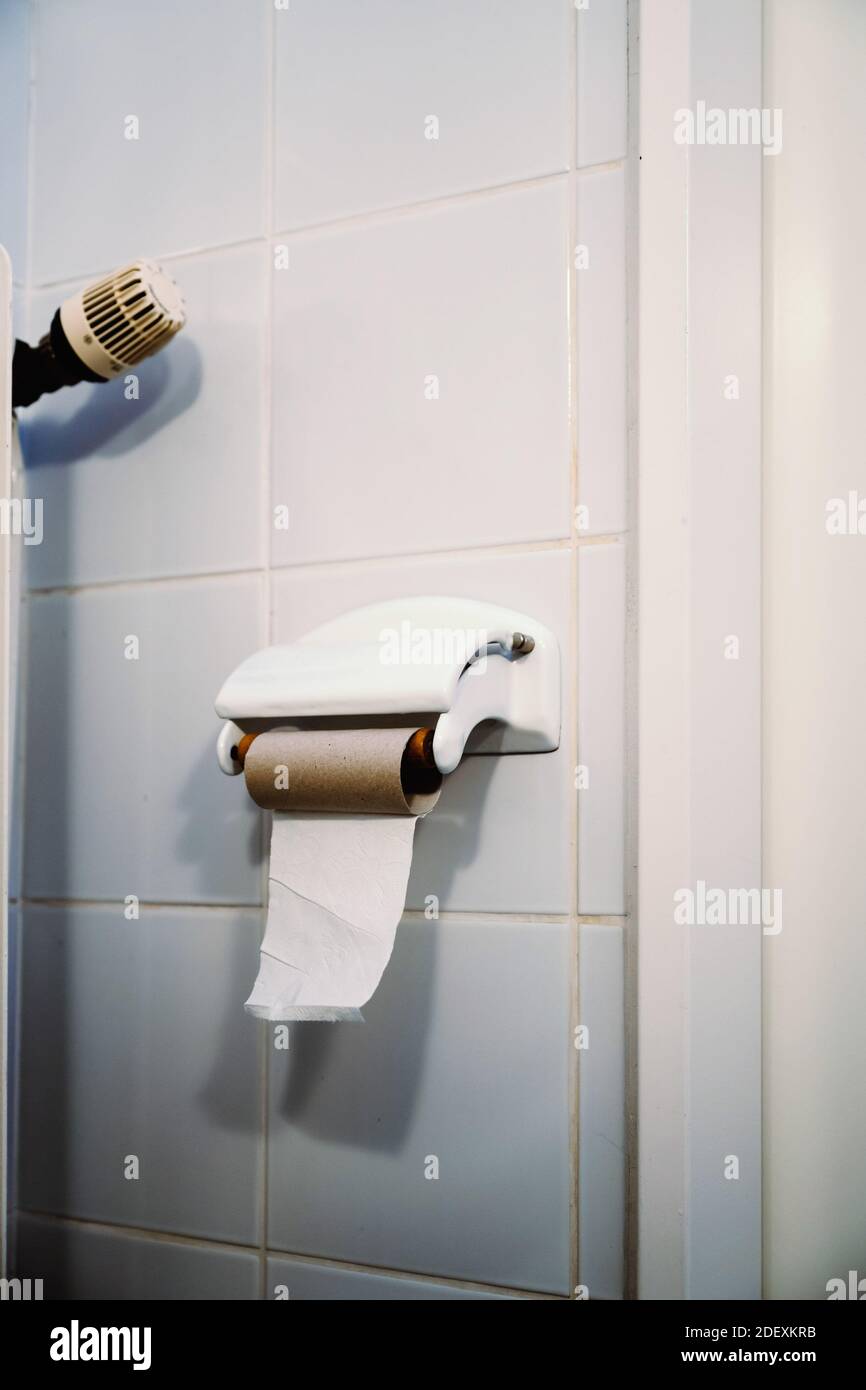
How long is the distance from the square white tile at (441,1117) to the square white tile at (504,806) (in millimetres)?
23

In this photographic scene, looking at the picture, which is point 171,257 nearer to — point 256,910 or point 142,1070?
point 256,910

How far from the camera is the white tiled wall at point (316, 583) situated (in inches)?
28.3

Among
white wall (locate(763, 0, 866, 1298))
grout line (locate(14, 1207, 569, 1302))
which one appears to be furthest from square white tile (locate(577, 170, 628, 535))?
grout line (locate(14, 1207, 569, 1302))

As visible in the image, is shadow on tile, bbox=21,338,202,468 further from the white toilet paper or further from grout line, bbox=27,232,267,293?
the white toilet paper

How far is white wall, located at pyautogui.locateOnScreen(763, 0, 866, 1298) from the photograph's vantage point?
72cm

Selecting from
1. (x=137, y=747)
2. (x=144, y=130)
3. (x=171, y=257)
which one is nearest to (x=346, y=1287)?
(x=137, y=747)

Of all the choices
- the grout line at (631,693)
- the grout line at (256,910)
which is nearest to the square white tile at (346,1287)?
the grout line at (631,693)

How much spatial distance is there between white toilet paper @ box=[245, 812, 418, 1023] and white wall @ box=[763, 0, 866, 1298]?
259mm

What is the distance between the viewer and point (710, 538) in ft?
2.27

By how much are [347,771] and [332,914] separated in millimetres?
89

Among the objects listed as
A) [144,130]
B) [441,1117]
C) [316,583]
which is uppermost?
[144,130]

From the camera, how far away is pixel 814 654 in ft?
2.39

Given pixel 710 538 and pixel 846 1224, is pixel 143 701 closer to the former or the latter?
pixel 710 538

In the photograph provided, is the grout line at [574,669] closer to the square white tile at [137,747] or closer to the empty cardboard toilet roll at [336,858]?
the empty cardboard toilet roll at [336,858]
